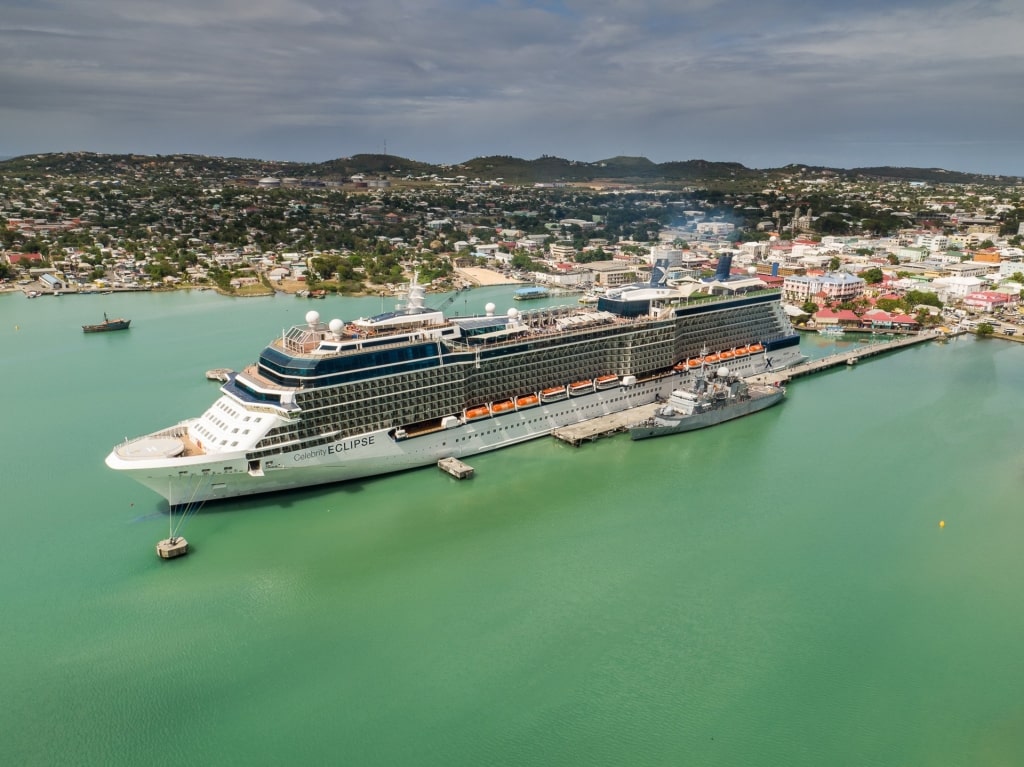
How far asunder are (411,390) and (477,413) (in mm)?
2520

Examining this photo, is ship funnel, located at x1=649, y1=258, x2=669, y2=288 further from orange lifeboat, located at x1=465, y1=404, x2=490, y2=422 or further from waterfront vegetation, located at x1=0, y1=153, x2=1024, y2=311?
waterfront vegetation, located at x1=0, y1=153, x2=1024, y2=311

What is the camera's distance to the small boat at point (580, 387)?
22500mm

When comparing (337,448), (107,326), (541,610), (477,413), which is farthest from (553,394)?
(107,326)

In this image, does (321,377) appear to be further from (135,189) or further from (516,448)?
(135,189)

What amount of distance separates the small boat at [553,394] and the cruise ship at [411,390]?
0.04 metres

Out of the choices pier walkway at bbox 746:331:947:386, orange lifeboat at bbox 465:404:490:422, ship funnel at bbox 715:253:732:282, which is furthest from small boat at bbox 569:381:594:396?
ship funnel at bbox 715:253:732:282

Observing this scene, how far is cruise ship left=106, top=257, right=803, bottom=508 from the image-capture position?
16.4 m

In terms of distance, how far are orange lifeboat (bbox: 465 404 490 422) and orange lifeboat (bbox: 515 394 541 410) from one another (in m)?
1.14

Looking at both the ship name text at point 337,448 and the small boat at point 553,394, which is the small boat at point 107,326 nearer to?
the ship name text at point 337,448

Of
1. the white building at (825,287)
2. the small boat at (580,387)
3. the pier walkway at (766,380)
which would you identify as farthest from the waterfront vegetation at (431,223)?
the small boat at (580,387)

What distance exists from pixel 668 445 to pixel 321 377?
463 inches

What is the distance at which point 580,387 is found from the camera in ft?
74.2

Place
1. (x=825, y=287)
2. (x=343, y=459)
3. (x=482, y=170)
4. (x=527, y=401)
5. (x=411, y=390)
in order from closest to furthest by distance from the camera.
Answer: (x=343, y=459)
(x=411, y=390)
(x=527, y=401)
(x=825, y=287)
(x=482, y=170)

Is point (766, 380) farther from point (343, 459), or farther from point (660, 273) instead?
point (343, 459)
